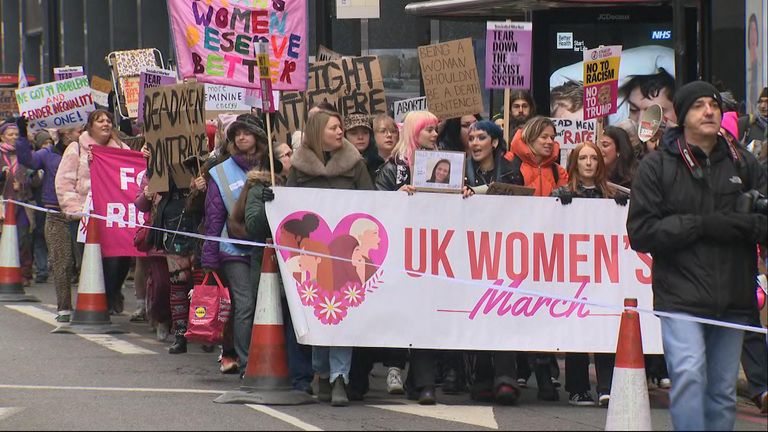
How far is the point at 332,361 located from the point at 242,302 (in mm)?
1168

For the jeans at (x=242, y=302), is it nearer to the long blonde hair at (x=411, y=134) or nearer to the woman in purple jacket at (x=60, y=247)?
the long blonde hair at (x=411, y=134)

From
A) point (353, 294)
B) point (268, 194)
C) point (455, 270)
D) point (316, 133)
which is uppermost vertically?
point (316, 133)

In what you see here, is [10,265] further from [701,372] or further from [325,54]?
[701,372]

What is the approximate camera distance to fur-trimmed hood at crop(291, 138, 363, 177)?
10.2m

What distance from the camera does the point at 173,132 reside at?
44.2ft

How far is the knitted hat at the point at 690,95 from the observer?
7.48 metres

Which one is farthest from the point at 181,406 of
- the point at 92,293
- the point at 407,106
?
the point at 407,106

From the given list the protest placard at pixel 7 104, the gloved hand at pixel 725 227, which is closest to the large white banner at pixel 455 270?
the gloved hand at pixel 725 227

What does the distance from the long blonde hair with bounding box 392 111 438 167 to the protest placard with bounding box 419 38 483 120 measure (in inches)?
97.3

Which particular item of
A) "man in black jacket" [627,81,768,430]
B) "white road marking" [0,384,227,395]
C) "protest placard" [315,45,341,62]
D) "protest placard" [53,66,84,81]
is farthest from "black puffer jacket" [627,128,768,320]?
"protest placard" [53,66,84,81]

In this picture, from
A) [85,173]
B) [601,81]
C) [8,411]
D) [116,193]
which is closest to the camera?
[8,411]

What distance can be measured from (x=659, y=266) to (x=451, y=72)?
670 centimetres

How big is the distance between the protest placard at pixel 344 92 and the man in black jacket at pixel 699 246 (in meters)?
7.08

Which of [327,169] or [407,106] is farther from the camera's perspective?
[407,106]
